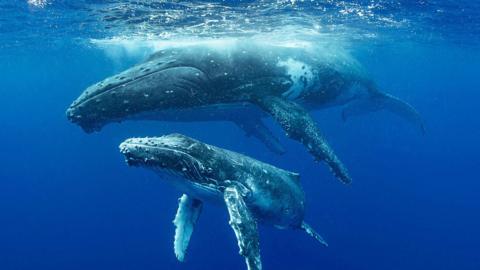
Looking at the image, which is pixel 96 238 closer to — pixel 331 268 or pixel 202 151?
pixel 331 268

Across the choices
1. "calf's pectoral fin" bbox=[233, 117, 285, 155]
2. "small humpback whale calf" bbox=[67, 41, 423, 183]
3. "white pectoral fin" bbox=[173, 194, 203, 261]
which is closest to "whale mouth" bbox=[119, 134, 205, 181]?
"white pectoral fin" bbox=[173, 194, 203, 261]

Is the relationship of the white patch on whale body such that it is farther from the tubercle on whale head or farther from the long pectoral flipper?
the long pectoral flipper

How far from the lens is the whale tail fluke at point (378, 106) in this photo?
19114 millimetres

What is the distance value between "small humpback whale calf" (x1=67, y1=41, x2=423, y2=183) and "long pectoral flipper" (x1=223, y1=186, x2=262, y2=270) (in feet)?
12.2

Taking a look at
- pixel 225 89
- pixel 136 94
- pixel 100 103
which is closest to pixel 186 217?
A: pixel 136 94

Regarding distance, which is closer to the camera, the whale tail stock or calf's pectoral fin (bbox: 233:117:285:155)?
calf's pectoral fin (bbox: 233:117:285:155)

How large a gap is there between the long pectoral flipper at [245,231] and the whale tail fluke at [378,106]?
13.5m

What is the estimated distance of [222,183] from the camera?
730 cm

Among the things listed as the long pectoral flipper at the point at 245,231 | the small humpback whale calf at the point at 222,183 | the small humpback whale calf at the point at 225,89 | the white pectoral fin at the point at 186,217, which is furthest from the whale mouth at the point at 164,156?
the small humpback whale calf at the point at 225,89

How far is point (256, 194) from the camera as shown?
26.8ft

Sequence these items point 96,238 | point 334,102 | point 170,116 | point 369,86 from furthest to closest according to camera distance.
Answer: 1. point 96,238
2. point 369,86
3. point 334,102
4. point 170,116

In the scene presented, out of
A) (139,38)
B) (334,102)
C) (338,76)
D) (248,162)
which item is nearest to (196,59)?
(248,162)

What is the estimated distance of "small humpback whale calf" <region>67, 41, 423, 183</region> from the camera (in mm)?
8891

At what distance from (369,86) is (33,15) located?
18.8 meters
